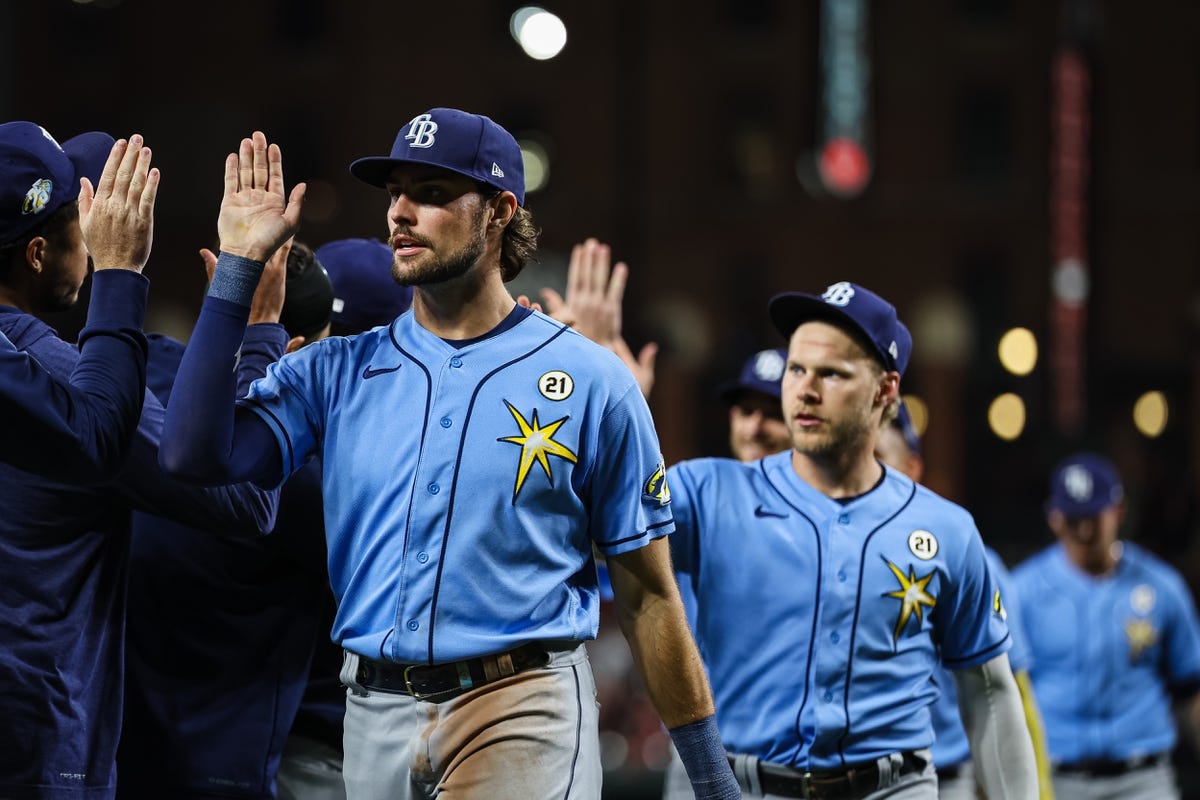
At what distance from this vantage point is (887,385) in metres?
5.48

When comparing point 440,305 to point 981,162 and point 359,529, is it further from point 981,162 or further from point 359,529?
point 981,162

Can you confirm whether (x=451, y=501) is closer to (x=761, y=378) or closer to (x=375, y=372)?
(x=375, y=372)

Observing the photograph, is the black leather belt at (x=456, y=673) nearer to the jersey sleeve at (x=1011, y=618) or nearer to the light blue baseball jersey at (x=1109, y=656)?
the jersey sleeve at (x=1011, y=618)

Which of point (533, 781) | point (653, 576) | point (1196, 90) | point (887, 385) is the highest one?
point (1196, 90)

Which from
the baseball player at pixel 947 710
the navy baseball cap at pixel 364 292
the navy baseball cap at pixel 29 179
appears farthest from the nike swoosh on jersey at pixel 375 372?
the baseball player at pixel 947 710

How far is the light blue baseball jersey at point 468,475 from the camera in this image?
3.71m

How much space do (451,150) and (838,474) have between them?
6.73 ft

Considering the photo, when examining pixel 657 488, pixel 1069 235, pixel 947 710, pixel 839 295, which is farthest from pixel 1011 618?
pixel 1069 235

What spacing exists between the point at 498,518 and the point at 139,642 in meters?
1.29

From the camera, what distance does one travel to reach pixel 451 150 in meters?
3.90

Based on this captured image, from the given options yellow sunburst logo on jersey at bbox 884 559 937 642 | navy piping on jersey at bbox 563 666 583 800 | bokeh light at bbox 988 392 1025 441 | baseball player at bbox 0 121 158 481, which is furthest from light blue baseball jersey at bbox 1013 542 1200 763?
bokeh light at bbox 988 392 1025 441

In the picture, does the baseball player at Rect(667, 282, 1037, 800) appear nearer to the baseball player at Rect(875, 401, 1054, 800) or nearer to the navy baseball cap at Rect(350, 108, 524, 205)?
the baseball player at Rect(875, 401, 1054, 800)

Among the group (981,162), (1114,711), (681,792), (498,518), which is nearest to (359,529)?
(498,518)

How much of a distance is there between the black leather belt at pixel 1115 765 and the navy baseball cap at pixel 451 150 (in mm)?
6329
